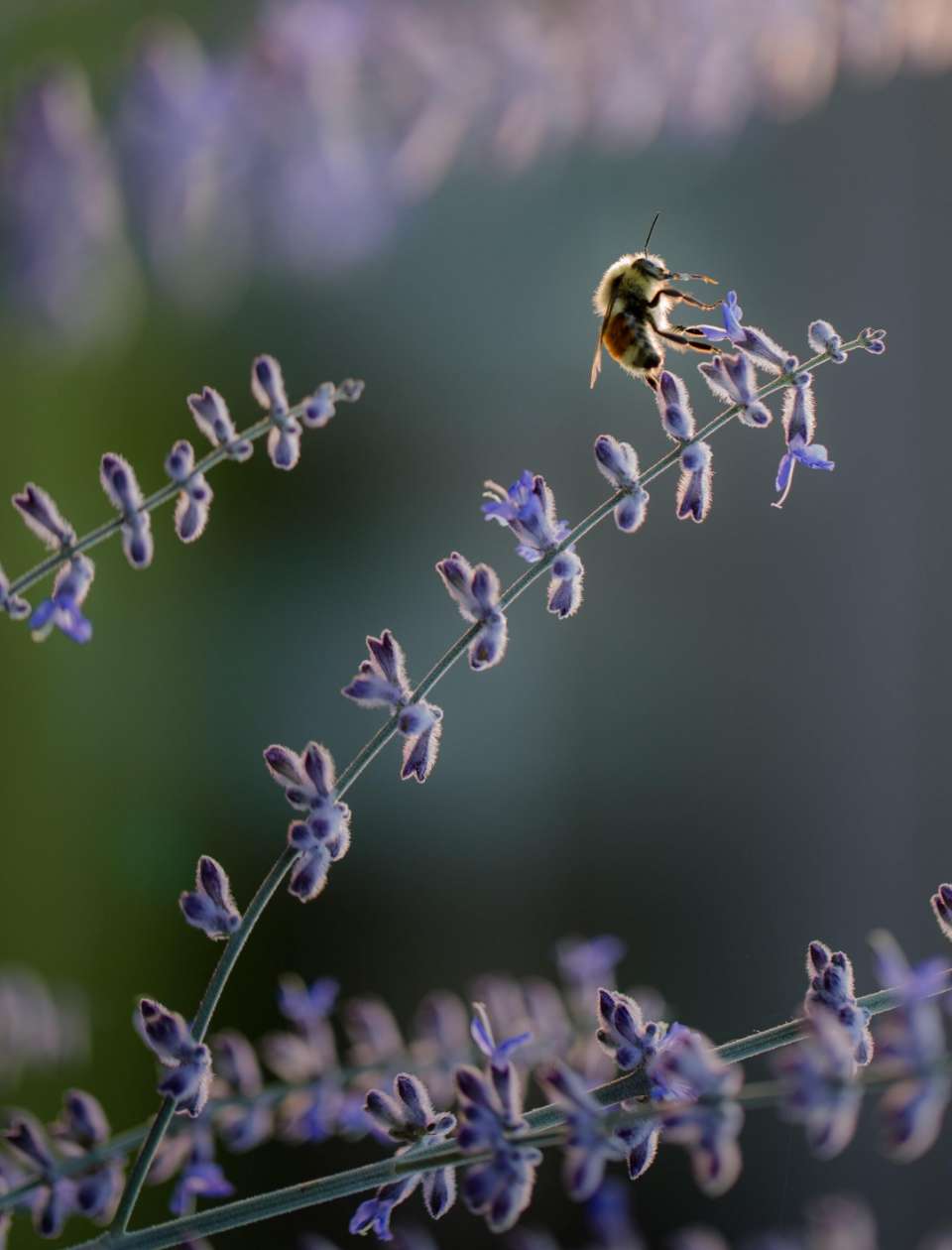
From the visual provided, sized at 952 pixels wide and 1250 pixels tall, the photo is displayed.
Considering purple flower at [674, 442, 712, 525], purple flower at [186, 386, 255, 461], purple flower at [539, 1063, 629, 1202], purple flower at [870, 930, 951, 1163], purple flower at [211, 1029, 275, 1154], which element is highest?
purple flower at [186, 386, 255, 461]

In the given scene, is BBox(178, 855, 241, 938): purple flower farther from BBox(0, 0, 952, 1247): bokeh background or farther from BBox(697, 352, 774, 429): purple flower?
BBox(0, 0, 952, 1247): bokeh background

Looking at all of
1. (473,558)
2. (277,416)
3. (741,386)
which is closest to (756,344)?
(741,386)

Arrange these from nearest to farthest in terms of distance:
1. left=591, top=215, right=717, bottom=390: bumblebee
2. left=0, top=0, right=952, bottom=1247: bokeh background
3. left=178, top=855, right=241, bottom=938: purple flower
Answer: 1. left=178, top=855, right=241, bottom=938: purple flower
2. left=591, top=215, right=717, bottom=390: bumblebee
3. left=0, top=0, right=952, bottom=1247: bokeh background

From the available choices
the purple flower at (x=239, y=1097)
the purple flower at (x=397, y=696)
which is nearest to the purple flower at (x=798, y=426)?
the purple flower at (x=397, y=696)

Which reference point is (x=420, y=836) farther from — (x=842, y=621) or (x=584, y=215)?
(x=584, y=215)

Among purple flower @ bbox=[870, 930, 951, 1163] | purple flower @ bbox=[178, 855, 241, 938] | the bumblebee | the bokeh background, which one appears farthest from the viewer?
the bokeh background

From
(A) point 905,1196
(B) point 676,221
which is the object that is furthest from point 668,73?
(A) point 905,1196

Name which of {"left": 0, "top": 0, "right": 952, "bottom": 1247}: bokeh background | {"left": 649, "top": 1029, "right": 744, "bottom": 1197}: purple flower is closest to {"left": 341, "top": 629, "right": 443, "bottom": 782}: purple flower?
{"left": 649, "top": 1029, "right": 744, "bottom": 1197}: purple flower
